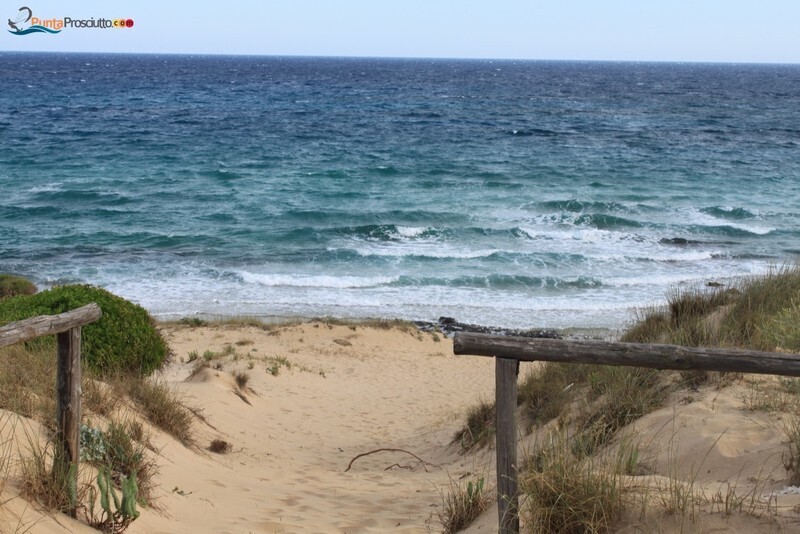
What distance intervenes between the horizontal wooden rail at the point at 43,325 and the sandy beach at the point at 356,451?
39.3 inches

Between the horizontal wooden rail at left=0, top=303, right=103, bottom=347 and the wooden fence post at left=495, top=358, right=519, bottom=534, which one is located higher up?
the horizontal wooden rail at left=0, top=303, right=103, bottom=347

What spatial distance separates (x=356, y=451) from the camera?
10117mm

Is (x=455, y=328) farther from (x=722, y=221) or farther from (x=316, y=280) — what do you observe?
(x=722, y=221)

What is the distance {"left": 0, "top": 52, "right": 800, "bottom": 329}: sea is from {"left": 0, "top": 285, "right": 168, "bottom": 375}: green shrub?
322 inches

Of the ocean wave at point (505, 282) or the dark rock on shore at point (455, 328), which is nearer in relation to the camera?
the dark rock on shore at point (455, 328)

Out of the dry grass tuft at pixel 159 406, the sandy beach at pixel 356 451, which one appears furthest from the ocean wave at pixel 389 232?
the dry grass tuft at pixel 159 406

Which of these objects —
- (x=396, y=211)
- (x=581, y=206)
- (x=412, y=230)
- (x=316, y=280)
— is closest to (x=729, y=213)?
(x=581, y=206)

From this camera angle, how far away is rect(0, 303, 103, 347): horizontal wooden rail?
4.55m

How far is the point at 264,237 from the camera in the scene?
2722cm

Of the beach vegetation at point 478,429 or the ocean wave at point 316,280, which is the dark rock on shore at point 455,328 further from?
the beach vegetation at point 478,429

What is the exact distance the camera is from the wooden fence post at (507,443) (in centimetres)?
487

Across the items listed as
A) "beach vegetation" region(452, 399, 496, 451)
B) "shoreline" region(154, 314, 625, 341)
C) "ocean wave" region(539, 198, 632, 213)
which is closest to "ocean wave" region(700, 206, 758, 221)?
"ocean wave" region(539, 198, 632, 213)

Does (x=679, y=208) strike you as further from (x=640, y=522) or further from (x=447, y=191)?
(x=640, y=522)

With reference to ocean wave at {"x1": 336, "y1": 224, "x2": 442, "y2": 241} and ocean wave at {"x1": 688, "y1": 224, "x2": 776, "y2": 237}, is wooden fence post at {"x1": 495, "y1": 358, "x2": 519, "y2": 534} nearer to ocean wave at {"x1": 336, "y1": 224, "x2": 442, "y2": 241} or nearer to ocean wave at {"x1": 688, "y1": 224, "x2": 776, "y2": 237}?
ocean wave at {"x1": 336, "y1": 224, "x2": 442, "y2": 241}
